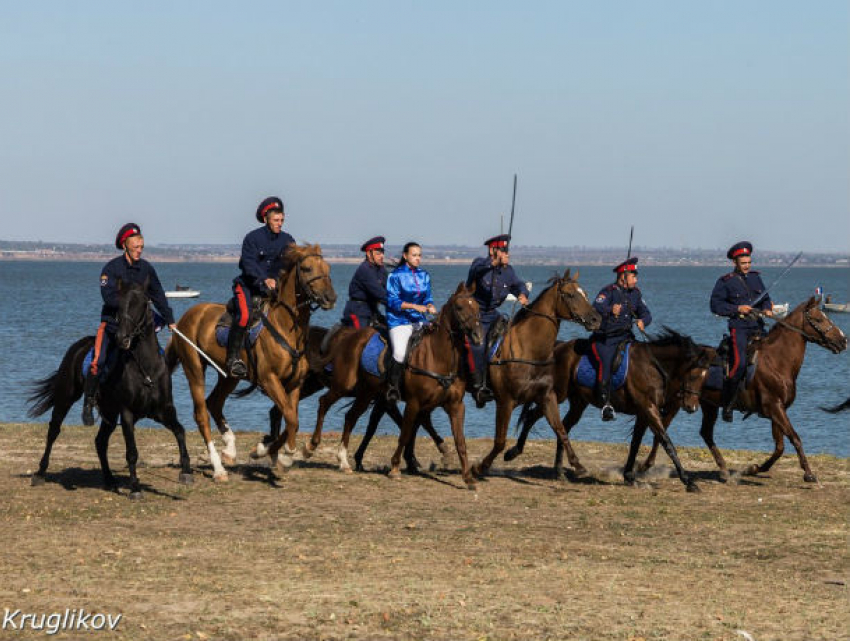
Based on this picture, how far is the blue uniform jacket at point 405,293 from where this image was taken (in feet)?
58.7

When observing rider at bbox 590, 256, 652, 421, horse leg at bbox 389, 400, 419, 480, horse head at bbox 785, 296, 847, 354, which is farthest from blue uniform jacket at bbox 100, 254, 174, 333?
horse head at bbox 785, 296, 847, 354

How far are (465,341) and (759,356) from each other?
477 cm

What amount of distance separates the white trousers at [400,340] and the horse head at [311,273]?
1.45 metres

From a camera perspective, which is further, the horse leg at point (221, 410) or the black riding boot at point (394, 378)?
the horse leg at point (221, 410)

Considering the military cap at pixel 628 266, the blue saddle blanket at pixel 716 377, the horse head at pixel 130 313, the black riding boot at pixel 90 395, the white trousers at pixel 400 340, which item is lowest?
the black riding boot at pixel 90 395

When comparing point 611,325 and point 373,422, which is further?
point 373,422

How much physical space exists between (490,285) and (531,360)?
1174mm

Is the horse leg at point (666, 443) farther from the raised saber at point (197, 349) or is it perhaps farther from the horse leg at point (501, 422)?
the raised saber at point (197, 349)

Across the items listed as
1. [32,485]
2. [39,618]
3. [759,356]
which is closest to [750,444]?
[759,356]

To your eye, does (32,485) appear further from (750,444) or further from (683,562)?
(750,444)

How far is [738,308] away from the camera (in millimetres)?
19406

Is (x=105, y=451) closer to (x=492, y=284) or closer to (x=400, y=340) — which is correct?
(x=400, y=340)

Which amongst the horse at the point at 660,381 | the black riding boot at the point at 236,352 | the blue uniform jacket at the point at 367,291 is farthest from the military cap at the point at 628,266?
the black riding boot at the point at 236,352

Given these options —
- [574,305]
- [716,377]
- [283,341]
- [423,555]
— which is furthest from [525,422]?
[423,555]
